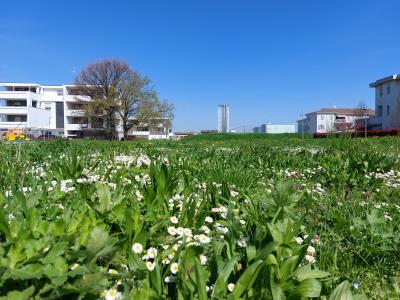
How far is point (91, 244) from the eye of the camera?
1.55 m

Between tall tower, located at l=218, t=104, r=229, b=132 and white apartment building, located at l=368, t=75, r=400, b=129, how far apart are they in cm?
3299

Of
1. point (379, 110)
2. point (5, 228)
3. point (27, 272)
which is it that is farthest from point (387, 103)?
point (27, 272)

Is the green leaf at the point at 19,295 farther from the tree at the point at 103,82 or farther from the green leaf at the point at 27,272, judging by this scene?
the tree at the point at 103,82

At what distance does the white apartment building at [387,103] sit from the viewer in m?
51.3

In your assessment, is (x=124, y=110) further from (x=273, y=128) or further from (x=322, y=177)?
(x=273, y=128)

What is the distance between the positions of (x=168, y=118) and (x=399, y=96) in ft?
113

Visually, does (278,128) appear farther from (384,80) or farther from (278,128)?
(384,80)

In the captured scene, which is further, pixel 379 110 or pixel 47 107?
pixel 47 107

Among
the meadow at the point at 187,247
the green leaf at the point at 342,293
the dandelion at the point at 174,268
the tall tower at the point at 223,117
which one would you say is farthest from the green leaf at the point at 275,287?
the tall tower at the point at 223,117

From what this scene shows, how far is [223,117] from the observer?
3243 inches

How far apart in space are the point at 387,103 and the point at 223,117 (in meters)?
37.6

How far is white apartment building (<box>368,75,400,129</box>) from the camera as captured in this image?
51.3 metres

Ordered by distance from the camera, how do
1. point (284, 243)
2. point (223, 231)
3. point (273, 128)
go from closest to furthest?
point (284, 243), point (223, 231), point (273, 128)

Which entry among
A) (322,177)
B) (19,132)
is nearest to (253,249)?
(322,177)
